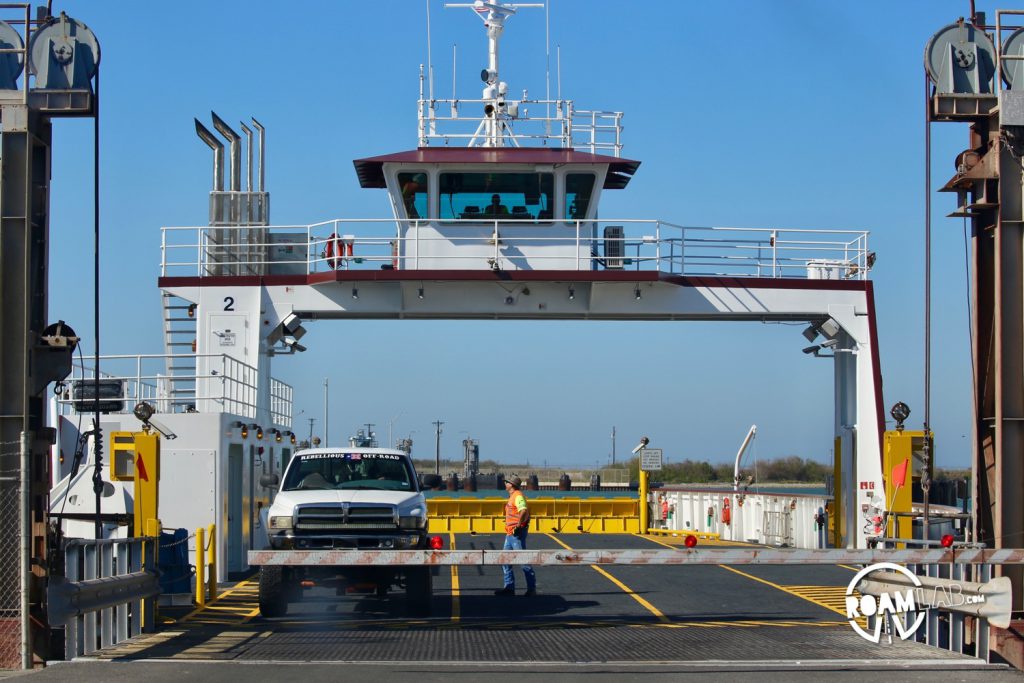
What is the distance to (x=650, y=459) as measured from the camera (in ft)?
107

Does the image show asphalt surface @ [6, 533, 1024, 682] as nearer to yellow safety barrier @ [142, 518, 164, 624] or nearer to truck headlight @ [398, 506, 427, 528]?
yellow safety barrier @ [142, 518, 164, 624]

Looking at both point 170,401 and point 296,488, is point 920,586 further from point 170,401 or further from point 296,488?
point 170,401

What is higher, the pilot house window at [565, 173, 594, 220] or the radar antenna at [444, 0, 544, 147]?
the radar antenna at [444, 0, 544, 147]

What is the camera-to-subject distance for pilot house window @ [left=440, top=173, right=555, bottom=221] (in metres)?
24.2

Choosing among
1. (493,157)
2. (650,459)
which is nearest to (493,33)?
(493,157)

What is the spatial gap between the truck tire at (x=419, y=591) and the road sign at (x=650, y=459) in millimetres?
17824

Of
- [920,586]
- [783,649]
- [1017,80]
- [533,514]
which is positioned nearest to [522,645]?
[783,649]

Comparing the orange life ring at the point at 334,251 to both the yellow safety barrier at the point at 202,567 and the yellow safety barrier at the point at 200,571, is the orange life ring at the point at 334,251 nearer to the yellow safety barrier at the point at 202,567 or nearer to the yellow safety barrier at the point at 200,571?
the yellow safety barrier at the point at 202,567

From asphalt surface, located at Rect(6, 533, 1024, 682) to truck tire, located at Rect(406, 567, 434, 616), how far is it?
0.20 m

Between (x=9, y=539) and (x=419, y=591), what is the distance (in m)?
5.27

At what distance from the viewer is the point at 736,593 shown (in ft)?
59.8

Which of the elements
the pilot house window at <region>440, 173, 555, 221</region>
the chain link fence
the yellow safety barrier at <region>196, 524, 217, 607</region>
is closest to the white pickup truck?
the yellow safety barrier at <region>196, 524, 217, 607</region>

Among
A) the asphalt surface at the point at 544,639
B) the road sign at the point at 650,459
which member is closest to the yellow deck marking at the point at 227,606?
the asphalt surface at the point at 544,639

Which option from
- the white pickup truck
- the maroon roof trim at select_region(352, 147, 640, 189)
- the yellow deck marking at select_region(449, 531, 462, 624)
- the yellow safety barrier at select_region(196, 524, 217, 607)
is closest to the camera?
the white pickup truck
